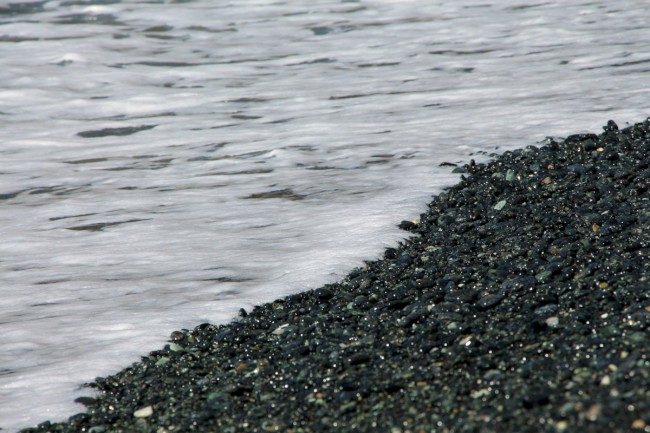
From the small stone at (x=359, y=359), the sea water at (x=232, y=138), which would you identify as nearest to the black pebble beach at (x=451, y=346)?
the small stone at (x=359, y=359)

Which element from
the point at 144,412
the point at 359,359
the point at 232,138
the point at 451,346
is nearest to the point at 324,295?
the point at 359,359

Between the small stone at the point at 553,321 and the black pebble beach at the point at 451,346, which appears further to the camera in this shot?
the small stone at the point at 553,321

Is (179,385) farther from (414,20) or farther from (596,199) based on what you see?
(414,20)

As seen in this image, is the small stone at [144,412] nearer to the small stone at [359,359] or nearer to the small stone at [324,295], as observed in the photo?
the small stone at [359,359]

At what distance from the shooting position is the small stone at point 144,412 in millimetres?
2631

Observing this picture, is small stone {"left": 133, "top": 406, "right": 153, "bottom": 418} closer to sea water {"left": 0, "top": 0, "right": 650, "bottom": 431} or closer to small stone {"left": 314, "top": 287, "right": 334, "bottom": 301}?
sea water {"left": 0, "top": 0, "right": 650, "bottom": 431}

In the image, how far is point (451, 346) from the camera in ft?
→ 8.79

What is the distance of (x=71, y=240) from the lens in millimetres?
4309

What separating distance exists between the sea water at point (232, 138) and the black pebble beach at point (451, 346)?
0.77 ft

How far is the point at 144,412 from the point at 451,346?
3.03 feet

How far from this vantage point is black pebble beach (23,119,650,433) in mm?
2277

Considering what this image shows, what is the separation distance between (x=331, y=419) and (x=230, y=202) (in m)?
2.45

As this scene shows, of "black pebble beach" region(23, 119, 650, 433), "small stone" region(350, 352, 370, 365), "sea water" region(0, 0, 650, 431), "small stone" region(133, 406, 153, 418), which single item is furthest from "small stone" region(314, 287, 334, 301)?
"small stone" region(133, 406, 153, 418)

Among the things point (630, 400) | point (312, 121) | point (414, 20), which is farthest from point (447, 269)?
point (414, 20)
